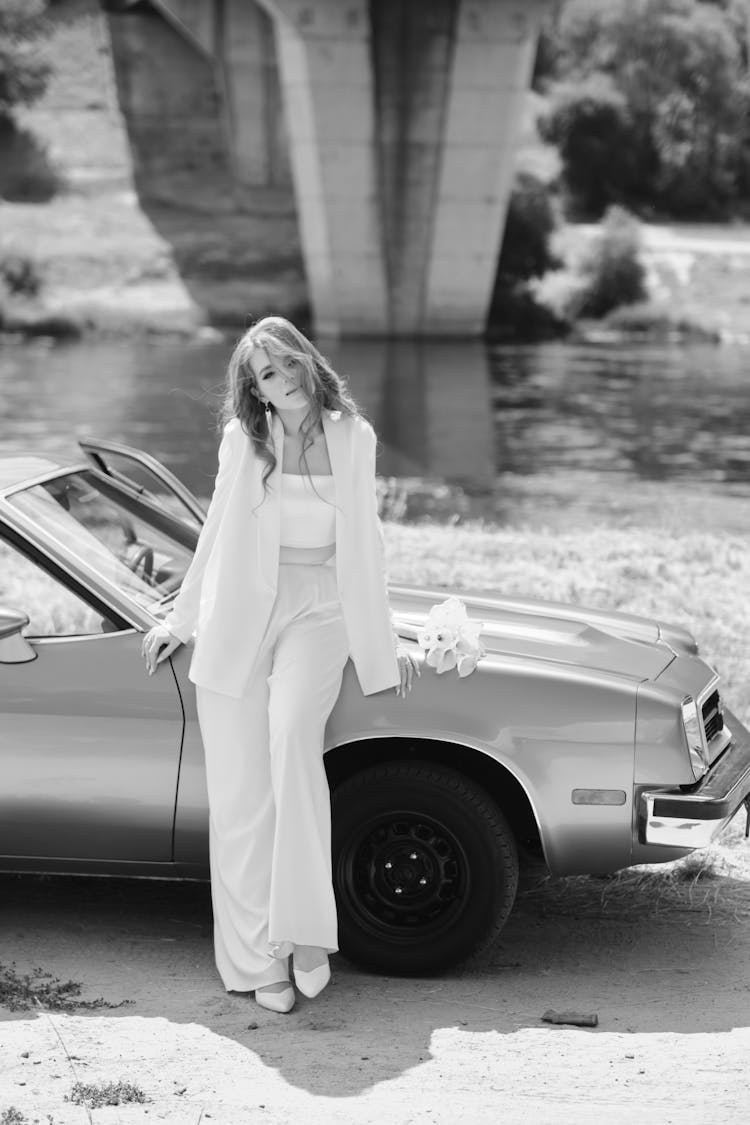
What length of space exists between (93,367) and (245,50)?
95.5 feet

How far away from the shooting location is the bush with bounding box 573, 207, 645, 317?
46156 millimetres

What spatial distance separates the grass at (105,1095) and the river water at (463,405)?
1461 cm

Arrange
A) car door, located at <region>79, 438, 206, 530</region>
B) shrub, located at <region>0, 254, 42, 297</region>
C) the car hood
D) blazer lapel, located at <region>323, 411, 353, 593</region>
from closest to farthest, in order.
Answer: blazer lapel, located at <region>323, 411, 353, 593</region> < the car hood < car door, located at <region>79, 438, 206, 530</region> < shrub, located at <region>0, 254, 42, 297</region>

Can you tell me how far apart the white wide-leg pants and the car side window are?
572mm

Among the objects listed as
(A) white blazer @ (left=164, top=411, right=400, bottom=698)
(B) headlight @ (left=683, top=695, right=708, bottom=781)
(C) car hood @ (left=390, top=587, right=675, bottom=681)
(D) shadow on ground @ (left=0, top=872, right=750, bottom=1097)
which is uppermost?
(A) white blazer @ (left=164, top=411, right=400, bottom=698)

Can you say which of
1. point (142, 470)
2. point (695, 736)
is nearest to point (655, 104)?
point (142, 470)

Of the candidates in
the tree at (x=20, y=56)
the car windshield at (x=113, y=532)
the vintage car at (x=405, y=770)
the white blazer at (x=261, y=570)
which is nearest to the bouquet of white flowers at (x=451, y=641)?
the vintage car at (x=405, y=770)

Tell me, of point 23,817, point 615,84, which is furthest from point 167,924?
point 615,84

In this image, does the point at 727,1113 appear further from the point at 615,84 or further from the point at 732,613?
the point at 615,84

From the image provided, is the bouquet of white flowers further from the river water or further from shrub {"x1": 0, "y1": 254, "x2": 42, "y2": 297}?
shrub {"x1": 0, "y1": 254, "x2": 42, "y2": 297}

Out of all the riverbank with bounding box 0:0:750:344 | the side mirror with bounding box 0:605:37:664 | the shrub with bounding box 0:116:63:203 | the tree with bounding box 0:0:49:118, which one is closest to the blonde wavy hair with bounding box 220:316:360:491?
the side mirror with bounding box 0:605:37:664

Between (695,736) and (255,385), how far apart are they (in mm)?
1636

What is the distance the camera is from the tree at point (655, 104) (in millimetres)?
68188

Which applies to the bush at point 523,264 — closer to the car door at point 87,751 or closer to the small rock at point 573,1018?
the car door at point 87,751
